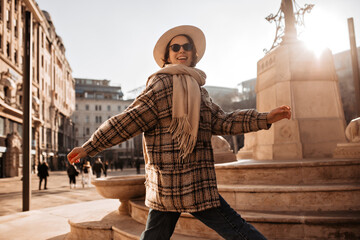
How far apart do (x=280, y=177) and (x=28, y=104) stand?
5701 mm

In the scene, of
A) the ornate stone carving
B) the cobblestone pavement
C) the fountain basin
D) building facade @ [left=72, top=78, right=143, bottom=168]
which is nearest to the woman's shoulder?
the fountain basin

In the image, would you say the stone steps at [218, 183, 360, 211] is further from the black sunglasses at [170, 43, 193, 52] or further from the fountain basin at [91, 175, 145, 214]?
the black sunglasses at [170, 43, 193, 52]

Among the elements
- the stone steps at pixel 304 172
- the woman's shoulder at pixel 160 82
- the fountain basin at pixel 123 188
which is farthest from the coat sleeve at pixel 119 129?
the fountain basin at pixel 123 188

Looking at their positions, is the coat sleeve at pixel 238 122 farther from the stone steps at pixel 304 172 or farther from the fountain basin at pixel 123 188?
the fountain basin at pixel 123 188

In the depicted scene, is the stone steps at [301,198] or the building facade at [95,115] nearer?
the stone steps at [301,198]

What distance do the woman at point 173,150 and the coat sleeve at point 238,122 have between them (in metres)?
0.12

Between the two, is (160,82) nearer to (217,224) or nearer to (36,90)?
(217,224)

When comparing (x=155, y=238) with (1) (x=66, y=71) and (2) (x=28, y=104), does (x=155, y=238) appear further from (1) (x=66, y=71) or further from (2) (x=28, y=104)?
(1) (x=66, y=71)

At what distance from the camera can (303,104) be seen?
6.32 metres

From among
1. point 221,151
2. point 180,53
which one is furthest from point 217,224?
point 221,151

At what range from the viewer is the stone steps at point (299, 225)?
2889 mm

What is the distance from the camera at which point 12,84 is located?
26484mm

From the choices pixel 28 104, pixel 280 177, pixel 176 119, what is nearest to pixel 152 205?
pixel 176 119

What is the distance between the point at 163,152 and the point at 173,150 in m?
0.06
